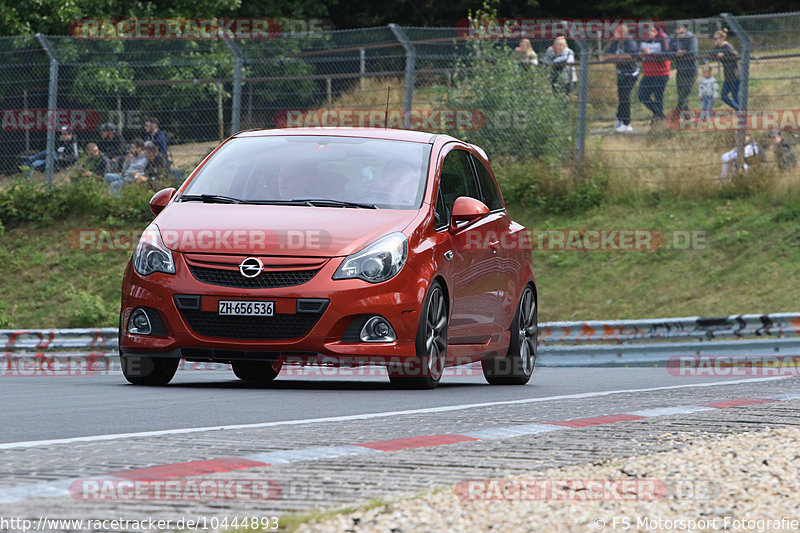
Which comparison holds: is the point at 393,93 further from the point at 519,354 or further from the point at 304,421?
the point at 304,421

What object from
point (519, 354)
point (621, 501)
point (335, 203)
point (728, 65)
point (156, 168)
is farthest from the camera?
point (156, 168)

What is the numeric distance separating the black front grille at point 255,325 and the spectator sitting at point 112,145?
13896 mm

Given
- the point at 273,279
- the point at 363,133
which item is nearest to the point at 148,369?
the point at 273,279

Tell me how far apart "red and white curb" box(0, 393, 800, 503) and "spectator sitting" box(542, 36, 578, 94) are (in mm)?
13890

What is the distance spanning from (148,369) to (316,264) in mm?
1600

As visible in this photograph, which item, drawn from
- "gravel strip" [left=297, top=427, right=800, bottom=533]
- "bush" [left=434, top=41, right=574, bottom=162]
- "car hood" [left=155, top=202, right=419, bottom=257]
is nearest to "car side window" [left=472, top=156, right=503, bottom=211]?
"car hood" [left=155, top=202, right=419, bottom=257]

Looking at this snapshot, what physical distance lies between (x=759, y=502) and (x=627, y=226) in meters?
16.1

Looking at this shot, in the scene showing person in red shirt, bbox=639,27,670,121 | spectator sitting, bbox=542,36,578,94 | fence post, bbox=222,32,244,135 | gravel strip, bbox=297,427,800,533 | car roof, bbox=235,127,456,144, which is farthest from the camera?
fence post, bbox=222,32,244,135

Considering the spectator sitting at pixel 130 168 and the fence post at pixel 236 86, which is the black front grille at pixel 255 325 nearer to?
the fence post at pixel 236 86

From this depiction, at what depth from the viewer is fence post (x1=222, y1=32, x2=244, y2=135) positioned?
21562 mm

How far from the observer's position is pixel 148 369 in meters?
9.45

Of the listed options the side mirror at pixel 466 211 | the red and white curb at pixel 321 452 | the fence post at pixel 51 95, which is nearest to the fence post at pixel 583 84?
the fence post at pixel 51 95

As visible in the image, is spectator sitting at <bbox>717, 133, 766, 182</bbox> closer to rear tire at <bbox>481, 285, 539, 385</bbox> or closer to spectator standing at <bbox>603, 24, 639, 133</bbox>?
spectator standing at <bbox>603, 24, 639, 133</bbox>

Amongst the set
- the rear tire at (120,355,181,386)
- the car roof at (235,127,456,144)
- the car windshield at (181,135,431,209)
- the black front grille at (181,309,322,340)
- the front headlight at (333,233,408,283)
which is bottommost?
the rear tire at (120,355,181,386)
